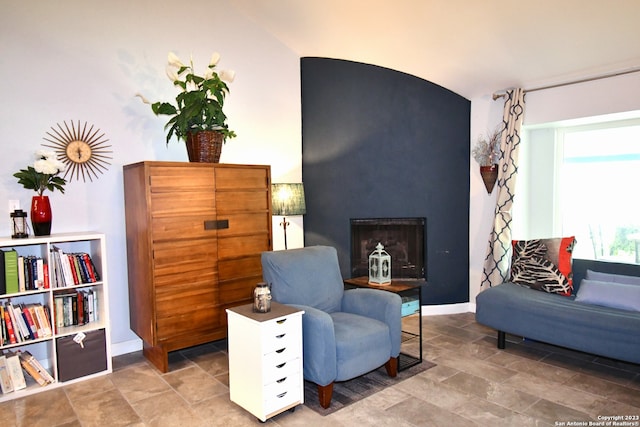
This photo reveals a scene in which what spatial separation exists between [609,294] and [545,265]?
579 mm

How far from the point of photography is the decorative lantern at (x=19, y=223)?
2979 mm

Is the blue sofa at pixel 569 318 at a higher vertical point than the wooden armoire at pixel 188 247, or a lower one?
lower

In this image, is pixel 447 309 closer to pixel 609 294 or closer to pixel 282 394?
pixel 609 294

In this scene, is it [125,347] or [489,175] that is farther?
[489,175]

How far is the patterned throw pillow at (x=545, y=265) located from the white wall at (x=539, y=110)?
0.65 meters

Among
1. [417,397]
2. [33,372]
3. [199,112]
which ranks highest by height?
[199,112]

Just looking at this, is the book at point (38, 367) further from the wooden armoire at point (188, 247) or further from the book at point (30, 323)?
the wooden armoire at point (188, 247)

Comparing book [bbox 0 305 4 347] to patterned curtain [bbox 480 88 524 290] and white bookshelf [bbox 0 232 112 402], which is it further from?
Answer: patterned curtain [bbox 480 88 524 290]

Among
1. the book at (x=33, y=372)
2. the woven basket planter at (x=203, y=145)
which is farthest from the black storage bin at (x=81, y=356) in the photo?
the woven basket planter at (x=203, y=145)

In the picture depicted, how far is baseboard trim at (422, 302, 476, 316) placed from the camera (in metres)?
4.66

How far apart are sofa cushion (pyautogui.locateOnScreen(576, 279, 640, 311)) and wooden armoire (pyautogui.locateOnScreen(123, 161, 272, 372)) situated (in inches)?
106

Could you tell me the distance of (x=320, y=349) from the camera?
2.63 meters

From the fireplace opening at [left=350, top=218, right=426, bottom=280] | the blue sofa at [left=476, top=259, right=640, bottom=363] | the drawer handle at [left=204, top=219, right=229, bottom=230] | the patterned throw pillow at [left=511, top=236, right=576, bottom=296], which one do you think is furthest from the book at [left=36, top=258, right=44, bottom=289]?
the patterned throw pillow at [left=511, top=236, right=576, bottom=296]

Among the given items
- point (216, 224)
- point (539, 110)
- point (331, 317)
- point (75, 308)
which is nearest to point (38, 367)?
point (75, 308)
